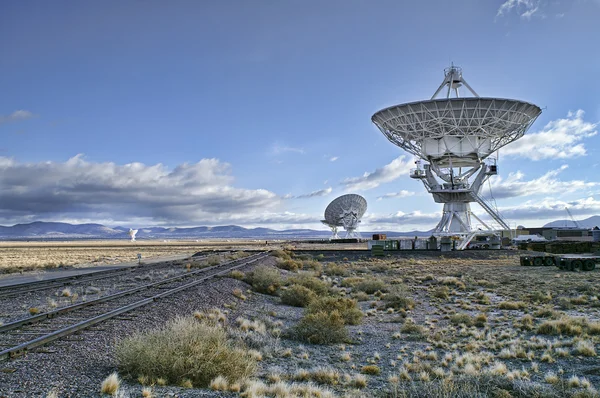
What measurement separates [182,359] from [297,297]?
1065cm

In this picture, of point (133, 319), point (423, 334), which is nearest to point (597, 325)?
point (423, 334)

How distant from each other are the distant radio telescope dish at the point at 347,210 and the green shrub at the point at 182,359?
94.7 meters

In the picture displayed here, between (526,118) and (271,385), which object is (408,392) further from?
(526,118)

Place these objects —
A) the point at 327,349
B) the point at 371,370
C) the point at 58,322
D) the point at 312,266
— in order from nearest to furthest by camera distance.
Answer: the point at 371,370, the point at 58,322, the point at 327,349, the point at 312,266

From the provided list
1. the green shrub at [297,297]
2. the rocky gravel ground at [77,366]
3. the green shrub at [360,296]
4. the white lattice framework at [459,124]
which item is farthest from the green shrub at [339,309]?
the white lattice framework at [459,124]

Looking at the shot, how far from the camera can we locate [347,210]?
102750 millimetres

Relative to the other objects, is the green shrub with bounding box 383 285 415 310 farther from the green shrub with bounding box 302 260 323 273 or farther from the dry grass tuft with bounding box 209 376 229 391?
the green shrub with bounding box 302 260 323 273

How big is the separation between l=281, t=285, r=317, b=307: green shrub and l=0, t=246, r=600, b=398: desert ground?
0.04 meters

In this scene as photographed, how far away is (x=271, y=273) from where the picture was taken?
22.8 meters

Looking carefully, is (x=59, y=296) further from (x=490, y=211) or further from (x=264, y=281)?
(x=490, y=211)

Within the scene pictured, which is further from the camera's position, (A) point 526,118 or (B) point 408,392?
(A) point 526,118

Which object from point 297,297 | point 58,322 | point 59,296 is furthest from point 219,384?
point 59,296

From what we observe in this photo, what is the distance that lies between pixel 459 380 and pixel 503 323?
23.5ft

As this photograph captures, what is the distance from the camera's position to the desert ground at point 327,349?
748 centimetres
